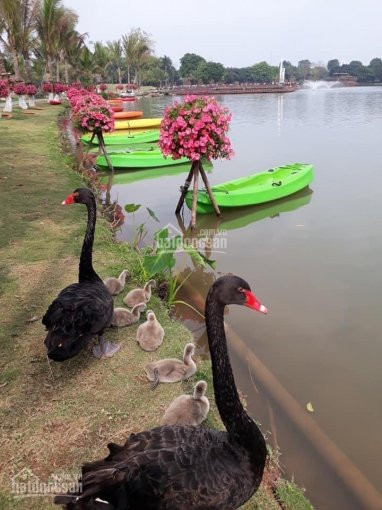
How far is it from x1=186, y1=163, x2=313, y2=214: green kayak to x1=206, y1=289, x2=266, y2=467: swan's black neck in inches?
308

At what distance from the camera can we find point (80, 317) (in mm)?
4062

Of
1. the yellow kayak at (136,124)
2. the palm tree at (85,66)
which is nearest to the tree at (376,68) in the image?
the palm tree at (85,66)

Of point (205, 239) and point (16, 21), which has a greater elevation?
point (16, 21)

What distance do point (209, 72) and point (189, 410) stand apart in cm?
11655

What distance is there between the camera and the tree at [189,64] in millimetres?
115312

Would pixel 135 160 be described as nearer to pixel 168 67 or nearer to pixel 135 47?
pixel 135 47

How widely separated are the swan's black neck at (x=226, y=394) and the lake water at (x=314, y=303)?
137cm

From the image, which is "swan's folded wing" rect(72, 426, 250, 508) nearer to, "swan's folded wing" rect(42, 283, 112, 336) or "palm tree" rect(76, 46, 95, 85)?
"swan's folded wing" rect(42, 283, 112, 336)

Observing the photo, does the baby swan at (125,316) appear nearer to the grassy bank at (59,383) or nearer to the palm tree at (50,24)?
the grassy bank at (59,383)

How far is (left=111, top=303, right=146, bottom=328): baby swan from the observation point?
5129 mm

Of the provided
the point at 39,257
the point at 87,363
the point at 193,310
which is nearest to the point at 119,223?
the point at 39,257

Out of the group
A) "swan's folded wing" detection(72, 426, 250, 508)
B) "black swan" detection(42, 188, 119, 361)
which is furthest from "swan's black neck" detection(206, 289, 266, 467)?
"black swan" detection(42, 188, 119, 361)

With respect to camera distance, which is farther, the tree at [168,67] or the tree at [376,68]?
the tree at [376,68]

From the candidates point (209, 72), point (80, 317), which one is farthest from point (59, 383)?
point (209, 72)
